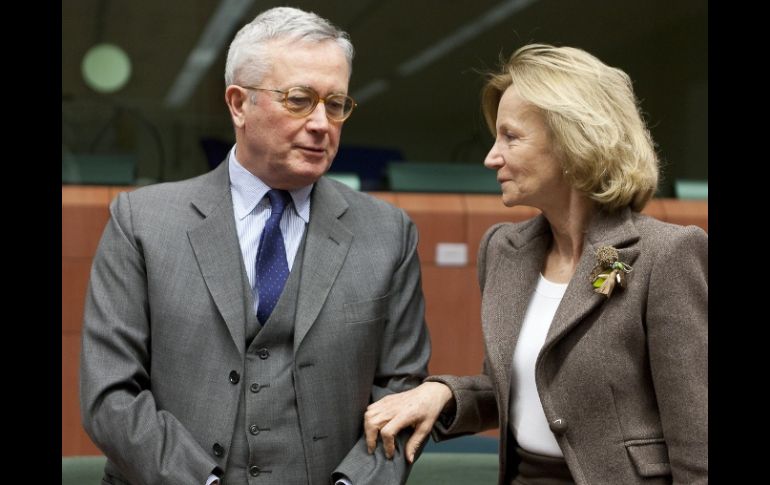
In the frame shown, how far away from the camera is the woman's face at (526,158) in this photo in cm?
222

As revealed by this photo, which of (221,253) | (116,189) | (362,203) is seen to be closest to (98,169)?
(116,189)

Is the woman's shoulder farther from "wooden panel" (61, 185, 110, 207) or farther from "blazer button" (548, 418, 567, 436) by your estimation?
"wooden panel" (61, 185, 110, 207)

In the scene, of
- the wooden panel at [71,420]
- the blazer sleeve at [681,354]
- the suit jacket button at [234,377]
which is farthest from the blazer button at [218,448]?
the wooden panel at [71,420]

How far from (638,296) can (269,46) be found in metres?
0.91

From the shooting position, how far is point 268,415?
2158 millimetres

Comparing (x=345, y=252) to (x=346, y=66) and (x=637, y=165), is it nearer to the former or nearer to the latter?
A: (x=346, y=66)

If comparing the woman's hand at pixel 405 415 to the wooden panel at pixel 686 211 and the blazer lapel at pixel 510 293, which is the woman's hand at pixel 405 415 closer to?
the blazer lapel at pixel 510 293

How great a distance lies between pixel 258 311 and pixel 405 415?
372 millimetres

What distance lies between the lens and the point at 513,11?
6988 mm

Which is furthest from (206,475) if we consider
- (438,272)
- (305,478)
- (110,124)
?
(110,124)

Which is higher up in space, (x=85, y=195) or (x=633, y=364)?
(x=85, y=195)

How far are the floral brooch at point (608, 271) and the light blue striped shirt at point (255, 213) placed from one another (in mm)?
639

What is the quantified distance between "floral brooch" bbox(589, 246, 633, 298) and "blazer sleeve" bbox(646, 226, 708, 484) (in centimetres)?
6

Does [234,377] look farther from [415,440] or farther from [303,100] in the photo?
[303,100]
